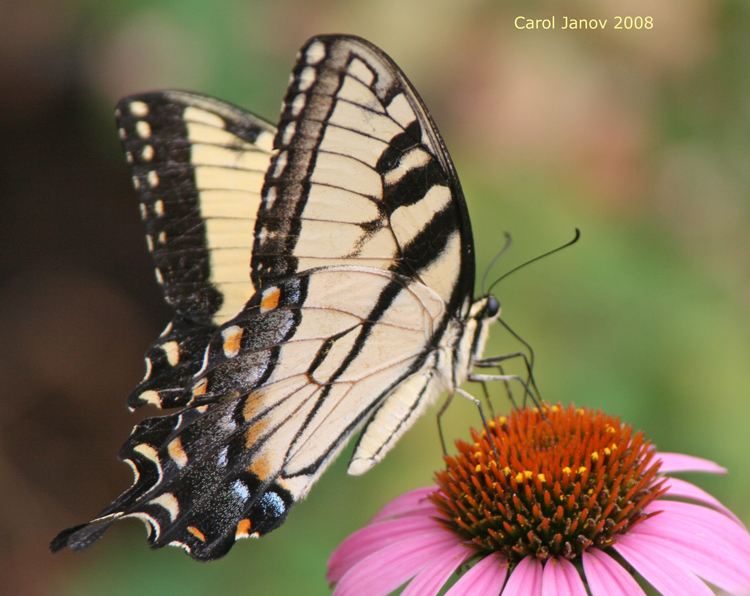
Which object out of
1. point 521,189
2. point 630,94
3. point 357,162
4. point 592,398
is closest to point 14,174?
point 521,189

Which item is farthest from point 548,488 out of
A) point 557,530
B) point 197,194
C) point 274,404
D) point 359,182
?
point 197,194

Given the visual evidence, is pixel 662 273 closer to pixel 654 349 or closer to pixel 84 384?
pixel 654 349

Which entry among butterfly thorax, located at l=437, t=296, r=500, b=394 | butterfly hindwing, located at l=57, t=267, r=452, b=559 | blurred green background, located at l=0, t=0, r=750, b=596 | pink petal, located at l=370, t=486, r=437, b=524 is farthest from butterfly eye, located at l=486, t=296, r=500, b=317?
blurred green background, located at l=0, t=0, r=750, b=596

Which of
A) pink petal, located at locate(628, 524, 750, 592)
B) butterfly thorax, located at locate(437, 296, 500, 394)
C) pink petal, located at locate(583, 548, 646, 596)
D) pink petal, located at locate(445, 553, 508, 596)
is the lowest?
pink petal, located at locate(445, 553, 508, 596)

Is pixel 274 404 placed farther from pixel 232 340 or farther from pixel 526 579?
pixel 526 579

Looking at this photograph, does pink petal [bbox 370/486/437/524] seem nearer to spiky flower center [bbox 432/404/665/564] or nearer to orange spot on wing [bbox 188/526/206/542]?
spiky flower center [bbox 432/404/665/564]

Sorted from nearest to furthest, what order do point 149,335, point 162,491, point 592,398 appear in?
point 162,491, point 592,398, point 149,335
